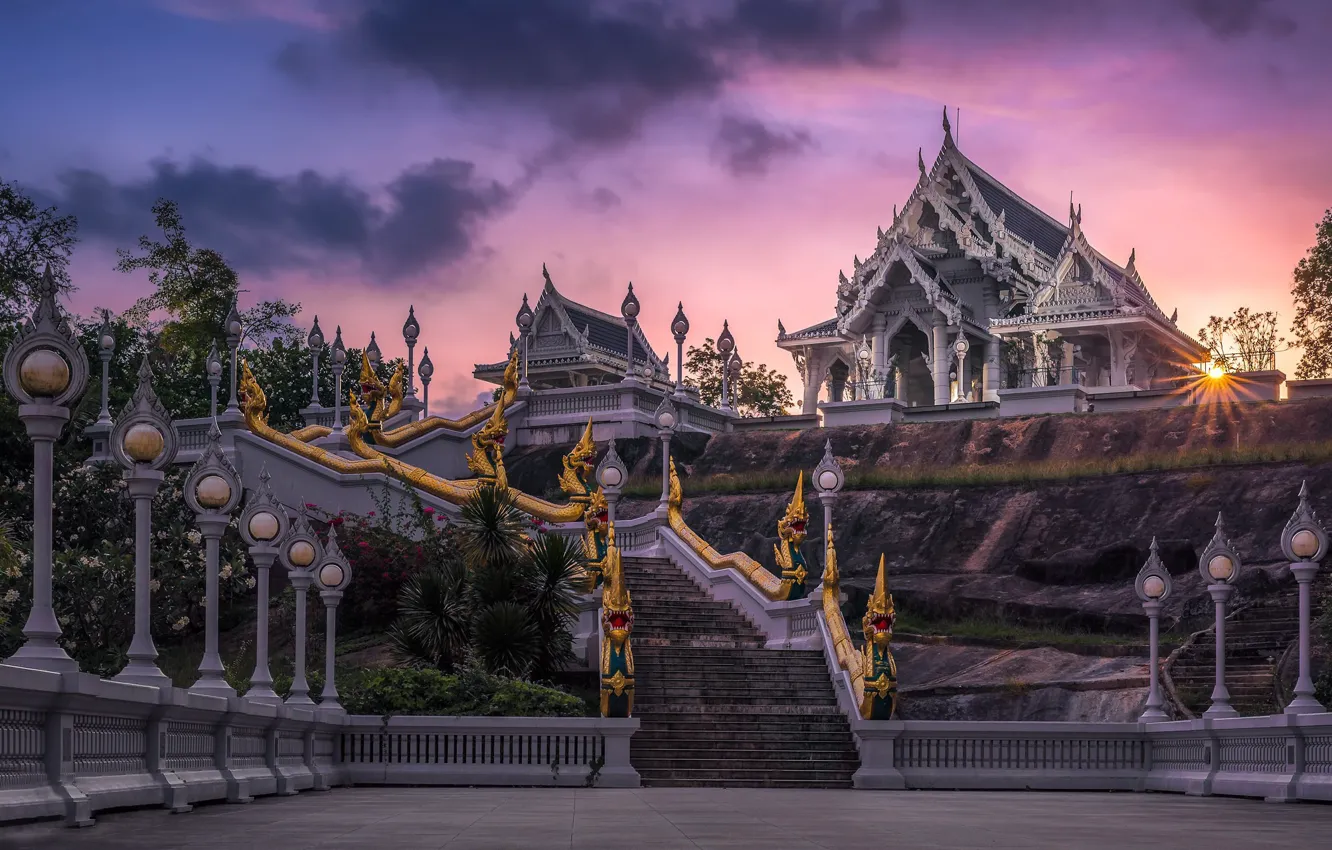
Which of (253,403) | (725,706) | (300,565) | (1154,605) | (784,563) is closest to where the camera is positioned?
(300,565)

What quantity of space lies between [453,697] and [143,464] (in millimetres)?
10991

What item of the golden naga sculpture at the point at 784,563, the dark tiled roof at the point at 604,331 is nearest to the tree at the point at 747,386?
the dark tiled roof at the point at 604,331

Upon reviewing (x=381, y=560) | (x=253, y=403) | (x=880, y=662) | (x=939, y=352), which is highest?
(x=939, y=352)

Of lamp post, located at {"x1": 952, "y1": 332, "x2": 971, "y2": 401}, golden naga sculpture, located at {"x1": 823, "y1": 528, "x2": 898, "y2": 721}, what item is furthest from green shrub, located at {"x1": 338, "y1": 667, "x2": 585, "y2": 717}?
lamp post, located at {"x1": 952, "y1": 332, "x2": 971, "y2": 401}

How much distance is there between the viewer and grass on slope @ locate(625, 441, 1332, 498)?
124ft

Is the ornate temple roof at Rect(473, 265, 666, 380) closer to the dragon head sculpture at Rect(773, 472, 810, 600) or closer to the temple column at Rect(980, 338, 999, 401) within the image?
the temple column at Rect(980, 338, 999, 401)

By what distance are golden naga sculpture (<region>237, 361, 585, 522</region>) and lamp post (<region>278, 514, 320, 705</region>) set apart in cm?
1290

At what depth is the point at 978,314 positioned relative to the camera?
57500 mm

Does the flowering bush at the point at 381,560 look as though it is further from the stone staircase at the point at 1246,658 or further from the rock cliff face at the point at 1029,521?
the stone staircase at the point at 1246,658

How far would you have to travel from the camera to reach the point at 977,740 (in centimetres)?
2381

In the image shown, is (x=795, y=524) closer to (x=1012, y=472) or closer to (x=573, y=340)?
(x=1012, y=472)

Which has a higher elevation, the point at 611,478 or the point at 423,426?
the point at 423,426

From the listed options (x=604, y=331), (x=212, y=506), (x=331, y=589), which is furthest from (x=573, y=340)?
(x=212, y=506)

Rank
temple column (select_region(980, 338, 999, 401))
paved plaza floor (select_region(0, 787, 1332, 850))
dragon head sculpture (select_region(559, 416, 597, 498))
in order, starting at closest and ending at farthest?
paved plaza floor (select_region(0, 787, 1332, 850)), dragon head sculpture (select_region(559, 416, 597, 498)), temple column (select_region(980, 338, 999, 401))
